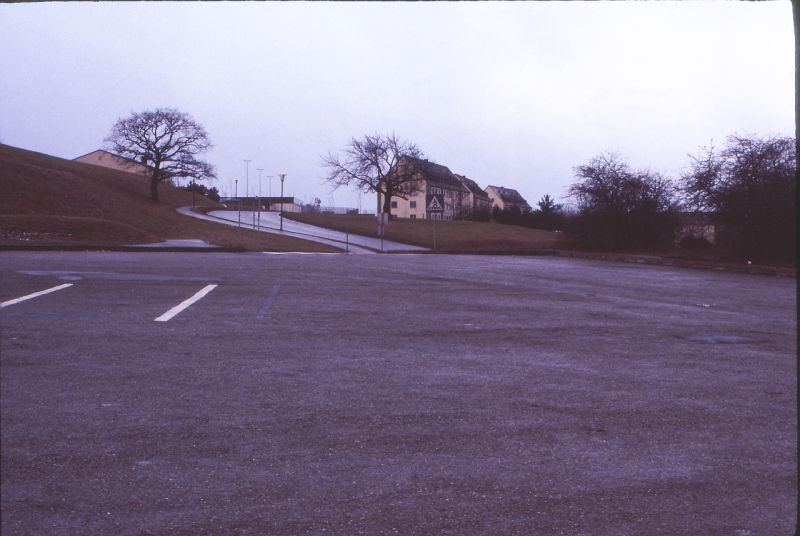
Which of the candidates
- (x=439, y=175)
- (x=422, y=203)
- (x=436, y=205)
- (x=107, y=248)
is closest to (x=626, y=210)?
(x=436, y=205)

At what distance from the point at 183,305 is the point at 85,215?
58.8m

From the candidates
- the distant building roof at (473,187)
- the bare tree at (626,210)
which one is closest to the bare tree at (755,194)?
the bare tree at (626,210)

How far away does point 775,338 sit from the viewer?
31.3 ft

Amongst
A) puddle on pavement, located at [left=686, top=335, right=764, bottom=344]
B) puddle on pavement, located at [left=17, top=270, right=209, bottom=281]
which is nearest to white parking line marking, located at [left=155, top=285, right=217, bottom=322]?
puddle on pavement, located at [left=17, top=270, right=209, bottom=281]

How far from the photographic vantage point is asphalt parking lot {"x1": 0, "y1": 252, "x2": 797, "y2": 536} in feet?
11.6

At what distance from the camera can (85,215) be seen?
65188 mm

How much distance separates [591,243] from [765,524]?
40216 mm

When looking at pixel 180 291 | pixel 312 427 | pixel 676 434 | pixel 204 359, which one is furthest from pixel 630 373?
pixel 180 291

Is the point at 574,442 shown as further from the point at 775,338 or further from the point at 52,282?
the point at 52,282

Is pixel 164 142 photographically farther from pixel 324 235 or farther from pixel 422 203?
pixel 422 203

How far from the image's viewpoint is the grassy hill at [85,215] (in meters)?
40.9

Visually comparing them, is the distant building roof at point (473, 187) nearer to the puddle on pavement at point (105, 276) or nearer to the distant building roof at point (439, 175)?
the distant building roof at point (439, 175)

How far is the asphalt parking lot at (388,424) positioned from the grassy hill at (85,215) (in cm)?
3133

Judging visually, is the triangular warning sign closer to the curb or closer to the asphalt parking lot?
the curb
